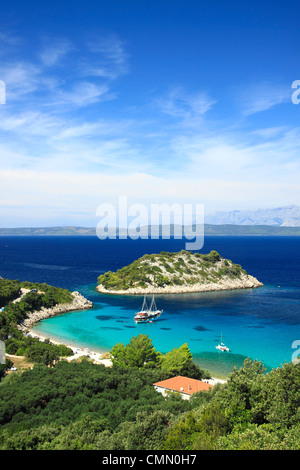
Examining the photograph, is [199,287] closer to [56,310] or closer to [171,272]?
[171,272]

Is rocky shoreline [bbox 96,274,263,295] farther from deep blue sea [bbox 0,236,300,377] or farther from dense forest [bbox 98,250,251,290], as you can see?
deep blue sea [bbox 0,236,300,377]

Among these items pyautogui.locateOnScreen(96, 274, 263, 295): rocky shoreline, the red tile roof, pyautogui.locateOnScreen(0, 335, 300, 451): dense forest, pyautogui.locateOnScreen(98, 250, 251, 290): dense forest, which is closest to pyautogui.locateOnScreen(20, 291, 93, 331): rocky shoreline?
pyautogui.locateOnScreen(96, 274, 263, 295): rocky shoreline

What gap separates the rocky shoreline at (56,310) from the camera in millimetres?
57734

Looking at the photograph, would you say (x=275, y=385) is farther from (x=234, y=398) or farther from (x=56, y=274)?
(x=56, y=274)

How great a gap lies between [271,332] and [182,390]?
31.6 meters

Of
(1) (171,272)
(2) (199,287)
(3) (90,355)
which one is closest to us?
(3) (90,355)

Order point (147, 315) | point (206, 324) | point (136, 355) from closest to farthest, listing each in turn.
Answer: point (136, 355), point (206, 324), point (147, 315)

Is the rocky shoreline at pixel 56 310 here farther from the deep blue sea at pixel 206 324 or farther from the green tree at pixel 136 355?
the green tree at pixel 136 355

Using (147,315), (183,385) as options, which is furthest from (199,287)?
(183,385)

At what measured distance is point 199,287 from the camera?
9244 cm

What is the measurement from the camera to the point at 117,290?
88375 millimetres

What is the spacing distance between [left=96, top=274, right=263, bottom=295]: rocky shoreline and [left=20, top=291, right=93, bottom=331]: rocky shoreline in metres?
15.6

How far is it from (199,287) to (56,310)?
43.0m
